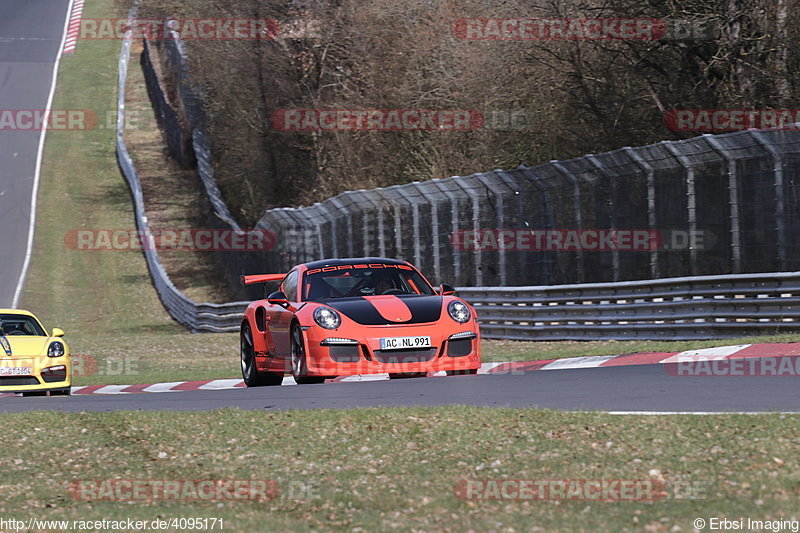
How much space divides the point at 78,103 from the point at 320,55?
25375 millimetres

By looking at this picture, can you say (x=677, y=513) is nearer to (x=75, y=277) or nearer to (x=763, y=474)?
(x=763, y=474)

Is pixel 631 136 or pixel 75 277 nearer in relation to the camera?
pixel 631 136

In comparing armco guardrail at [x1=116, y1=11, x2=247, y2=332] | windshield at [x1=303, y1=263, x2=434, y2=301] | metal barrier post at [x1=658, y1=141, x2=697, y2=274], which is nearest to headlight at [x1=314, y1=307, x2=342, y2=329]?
windshield at [x1=303, y1=263, x2=434, y2=301]

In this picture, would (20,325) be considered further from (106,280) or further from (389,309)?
(106,280)

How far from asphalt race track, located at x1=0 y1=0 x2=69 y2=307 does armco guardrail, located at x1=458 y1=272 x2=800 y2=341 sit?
805 inches

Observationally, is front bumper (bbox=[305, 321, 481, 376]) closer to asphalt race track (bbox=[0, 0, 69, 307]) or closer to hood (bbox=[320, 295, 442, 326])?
hood (bbox=[320, 295, 442, 326])

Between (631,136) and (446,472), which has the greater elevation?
(631,136)

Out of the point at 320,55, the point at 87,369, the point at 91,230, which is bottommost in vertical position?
the point at 87,369

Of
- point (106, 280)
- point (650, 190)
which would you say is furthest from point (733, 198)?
point (106, 280)

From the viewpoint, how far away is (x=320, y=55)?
40.3 metres

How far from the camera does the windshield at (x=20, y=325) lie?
54.6ft

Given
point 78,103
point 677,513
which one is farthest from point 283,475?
point 78,103

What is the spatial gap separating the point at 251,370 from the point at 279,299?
1342 mm

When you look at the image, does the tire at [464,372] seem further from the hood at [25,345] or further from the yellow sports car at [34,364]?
the hood at [25,345]
